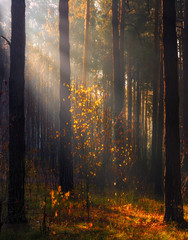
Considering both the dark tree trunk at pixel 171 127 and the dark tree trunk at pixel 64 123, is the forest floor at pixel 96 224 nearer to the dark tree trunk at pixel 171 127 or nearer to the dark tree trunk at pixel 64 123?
the dark tree trunk at pixel 171 127

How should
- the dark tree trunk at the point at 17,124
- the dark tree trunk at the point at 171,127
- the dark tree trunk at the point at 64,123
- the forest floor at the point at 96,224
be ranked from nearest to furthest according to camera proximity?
the forest floor at the point at 96,224, the dark tree trunk at the point at 17,124, the dark tree trunk at the point at 171,127, the dark tree trunk at the point at 64,123

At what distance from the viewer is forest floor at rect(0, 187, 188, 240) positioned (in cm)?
559

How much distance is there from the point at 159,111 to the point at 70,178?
242 inches

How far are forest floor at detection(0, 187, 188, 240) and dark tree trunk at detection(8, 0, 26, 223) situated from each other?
572 millimetres

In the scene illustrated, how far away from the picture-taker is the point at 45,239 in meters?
5.29

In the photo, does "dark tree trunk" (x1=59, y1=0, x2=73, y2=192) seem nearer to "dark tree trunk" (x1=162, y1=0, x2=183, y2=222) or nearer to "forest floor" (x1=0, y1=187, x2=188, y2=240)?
"forest floor" (x1=0, y1=187, x2=188, y2=240)

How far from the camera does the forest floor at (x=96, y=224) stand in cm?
559

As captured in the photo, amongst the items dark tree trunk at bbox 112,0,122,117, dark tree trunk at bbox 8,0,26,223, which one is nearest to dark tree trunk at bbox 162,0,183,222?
dark tree trunk at bbox 8,0,26,223

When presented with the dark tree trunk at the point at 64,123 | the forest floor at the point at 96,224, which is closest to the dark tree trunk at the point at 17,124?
the forest floor at the point at 96,224

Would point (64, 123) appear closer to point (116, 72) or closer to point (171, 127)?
point (171, 127)

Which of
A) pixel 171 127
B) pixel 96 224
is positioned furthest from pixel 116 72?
pixel 96 224

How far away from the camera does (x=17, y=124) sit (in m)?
6.37

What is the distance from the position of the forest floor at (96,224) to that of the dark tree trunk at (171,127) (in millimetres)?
491

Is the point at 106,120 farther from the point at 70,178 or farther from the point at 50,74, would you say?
the point at 50,74
